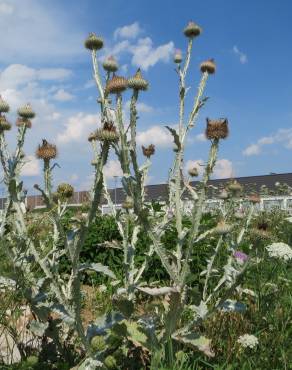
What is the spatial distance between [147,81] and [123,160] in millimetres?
764

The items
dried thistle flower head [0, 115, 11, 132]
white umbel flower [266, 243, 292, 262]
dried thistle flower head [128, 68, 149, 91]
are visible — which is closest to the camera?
dried thistle flower head [128, 68, 149, 91]

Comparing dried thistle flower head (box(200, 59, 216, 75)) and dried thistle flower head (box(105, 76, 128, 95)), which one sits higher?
dried thistle flower head (box(200, 59, 216, 75))

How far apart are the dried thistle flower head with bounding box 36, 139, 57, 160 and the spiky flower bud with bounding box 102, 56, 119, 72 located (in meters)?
0.83

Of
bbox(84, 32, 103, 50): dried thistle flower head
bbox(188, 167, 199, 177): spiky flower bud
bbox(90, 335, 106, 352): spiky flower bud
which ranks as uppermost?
bbox(84, 32, 103, 50): dried thistle flower head

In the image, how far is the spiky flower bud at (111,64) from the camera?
3.85m

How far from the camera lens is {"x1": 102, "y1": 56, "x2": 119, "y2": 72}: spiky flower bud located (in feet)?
12.6

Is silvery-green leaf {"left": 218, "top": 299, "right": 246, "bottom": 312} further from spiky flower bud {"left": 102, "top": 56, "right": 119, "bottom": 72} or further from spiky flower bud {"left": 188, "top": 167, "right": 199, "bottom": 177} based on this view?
spiky flower bud {"left": 188, "top": 167, "right": 199, "bottom": 177}

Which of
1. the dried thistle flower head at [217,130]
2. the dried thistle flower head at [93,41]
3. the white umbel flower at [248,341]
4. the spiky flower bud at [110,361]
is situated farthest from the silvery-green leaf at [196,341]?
the dried thistle flower head at [93,41]

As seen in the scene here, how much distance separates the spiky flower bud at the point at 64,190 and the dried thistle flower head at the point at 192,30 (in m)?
1.66

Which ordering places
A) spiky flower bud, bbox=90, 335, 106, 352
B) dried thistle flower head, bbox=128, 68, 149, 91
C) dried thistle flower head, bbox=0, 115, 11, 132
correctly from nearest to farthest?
spiky flower bud, bbox=90, 335, 106, 352
dried thistle flower head, bbox=128, 68, 149, 91
dried thistle flower head, bbox=0, 115, 11, 132

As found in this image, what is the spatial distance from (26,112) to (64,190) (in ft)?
2.39

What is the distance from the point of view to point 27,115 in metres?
4.01

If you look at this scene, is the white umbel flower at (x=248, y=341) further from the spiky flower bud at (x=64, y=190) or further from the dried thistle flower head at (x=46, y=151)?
the spiky flower bud at (x=64, y=190)

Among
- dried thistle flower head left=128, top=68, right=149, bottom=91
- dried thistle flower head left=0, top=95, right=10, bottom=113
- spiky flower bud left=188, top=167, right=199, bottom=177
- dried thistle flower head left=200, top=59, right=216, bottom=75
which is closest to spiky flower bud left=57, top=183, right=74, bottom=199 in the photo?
dried thistle flower head left=0, top=95, right=10, bottom=113
